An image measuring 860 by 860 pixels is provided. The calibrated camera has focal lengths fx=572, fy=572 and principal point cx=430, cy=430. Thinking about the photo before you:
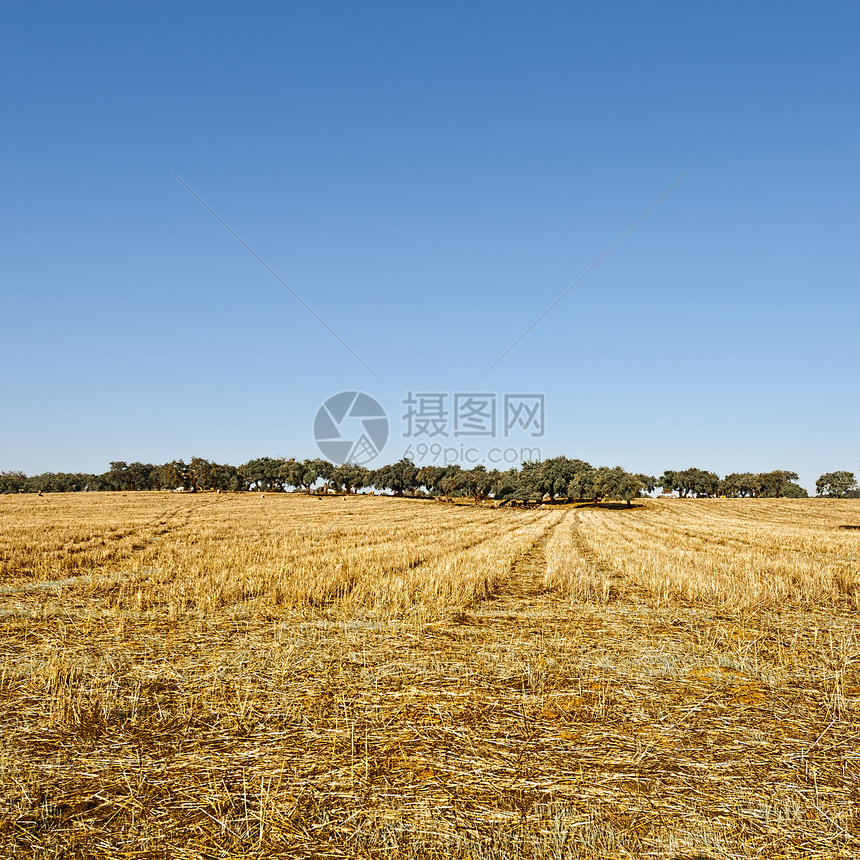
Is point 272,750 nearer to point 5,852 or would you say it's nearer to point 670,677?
point 5,852

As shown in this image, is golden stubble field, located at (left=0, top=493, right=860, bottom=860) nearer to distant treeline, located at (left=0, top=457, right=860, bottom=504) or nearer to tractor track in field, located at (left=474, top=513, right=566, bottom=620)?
tractor track in field, located at (left=474, top=513, right=566, bottom=620)

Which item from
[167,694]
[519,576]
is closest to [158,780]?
[167,694]

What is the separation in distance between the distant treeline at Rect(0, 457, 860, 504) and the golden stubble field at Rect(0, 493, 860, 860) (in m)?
87.4

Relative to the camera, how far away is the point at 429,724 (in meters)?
5.88

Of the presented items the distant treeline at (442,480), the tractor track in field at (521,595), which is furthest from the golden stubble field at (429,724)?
the distant treeline at (442,480)

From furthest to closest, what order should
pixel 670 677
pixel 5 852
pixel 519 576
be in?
pixel 519 576 → pixel 670 677 → pixel 5 852

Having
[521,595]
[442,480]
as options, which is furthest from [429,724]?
[442,480]

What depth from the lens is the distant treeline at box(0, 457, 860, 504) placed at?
99500 mm

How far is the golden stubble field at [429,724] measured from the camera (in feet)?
13.3

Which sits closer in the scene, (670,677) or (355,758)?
(355,758)

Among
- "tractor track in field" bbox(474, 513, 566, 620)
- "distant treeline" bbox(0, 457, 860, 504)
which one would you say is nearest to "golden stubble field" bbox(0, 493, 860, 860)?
"tractor track in field" bbox(474, 513, 566, 620)

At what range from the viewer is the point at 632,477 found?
9444cm

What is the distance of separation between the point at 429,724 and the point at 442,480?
12087 cm

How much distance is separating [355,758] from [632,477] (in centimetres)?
9573
